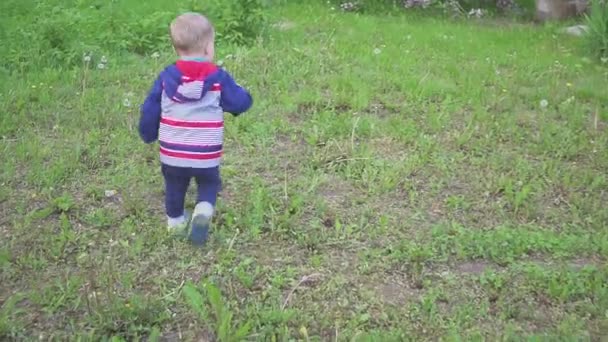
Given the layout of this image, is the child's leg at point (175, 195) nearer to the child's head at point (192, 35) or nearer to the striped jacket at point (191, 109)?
the striped jacket at point (191, 109)

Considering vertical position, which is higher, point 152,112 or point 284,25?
point 152,112

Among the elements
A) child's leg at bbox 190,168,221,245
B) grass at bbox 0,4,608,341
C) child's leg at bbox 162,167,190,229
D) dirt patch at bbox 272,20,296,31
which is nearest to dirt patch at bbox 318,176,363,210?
grass at bbox 0,4,608,341

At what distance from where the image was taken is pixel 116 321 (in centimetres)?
334

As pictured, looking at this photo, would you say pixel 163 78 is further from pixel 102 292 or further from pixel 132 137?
pixel 132 137

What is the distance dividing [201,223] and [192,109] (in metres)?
0.60

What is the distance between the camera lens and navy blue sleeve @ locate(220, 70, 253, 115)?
154 inches

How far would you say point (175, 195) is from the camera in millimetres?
4051

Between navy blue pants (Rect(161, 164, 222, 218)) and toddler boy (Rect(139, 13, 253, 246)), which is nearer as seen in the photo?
toddler boy (Rect(139, 13, 253, 246))

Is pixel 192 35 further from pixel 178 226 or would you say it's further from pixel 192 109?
pixel 178 226

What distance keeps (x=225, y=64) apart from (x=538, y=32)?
3.94m

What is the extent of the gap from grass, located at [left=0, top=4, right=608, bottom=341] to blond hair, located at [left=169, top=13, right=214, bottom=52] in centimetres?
103

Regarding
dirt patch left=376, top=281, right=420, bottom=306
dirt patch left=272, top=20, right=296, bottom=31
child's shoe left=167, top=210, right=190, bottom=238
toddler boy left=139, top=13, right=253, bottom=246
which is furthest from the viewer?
dirt patch left=272, top=20, right=296, bottom=31

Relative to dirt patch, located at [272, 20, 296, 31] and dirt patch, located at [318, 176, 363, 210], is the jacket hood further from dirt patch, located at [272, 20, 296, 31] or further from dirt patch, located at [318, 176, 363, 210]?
dirt patch, located at [272, 20, 296, 31]

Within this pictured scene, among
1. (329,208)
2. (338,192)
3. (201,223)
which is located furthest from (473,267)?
(201,223)
